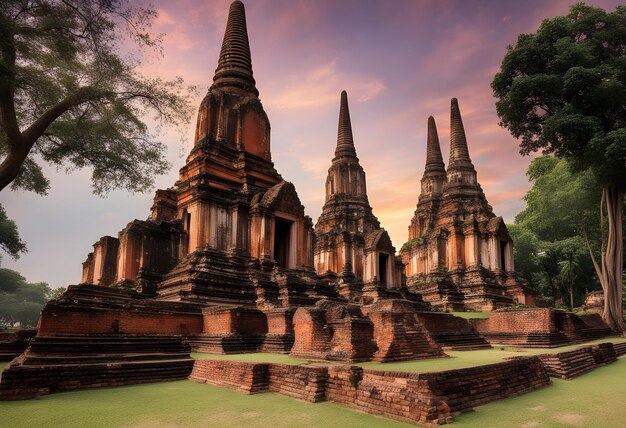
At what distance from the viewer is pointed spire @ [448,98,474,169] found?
35.7 metres

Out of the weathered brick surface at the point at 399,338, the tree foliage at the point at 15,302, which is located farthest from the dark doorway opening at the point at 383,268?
the tree foliage at the point at 15,302

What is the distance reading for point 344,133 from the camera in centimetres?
3853

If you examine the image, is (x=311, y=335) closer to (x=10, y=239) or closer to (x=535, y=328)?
(x=535, y=328)

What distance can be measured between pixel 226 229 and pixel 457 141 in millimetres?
25819

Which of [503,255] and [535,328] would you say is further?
[503,255]

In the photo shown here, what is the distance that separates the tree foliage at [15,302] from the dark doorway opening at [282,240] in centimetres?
5401

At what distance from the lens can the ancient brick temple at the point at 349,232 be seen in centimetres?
2509

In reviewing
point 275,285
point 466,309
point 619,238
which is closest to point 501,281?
point 466,309

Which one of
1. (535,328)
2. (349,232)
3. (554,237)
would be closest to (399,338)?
(535,328)

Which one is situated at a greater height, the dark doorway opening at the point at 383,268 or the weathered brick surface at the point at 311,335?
the dark doorway opening at the point at 383,268

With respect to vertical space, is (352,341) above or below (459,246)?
below

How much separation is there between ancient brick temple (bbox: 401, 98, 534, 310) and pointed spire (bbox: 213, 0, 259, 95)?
16.8 m

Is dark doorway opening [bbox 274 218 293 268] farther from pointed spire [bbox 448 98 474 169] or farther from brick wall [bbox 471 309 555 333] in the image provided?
pointed spire [bbox 448 98 474 169]

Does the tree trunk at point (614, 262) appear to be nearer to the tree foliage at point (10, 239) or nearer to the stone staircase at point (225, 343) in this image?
the stone staircase at point (225, 343)
